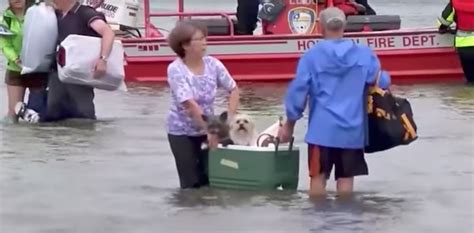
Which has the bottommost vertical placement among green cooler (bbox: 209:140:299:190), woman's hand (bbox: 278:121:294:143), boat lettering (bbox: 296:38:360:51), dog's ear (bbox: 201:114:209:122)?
boat lettering (bbox: 296:38:360:51)

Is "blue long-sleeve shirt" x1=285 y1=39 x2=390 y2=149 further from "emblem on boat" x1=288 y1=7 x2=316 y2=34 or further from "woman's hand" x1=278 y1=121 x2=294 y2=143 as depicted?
"emblem on boat" x1=288 y1=7 x2=316 y2=34

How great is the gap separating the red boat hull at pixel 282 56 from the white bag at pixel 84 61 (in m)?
5.96

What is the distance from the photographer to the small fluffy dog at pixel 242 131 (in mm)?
9274

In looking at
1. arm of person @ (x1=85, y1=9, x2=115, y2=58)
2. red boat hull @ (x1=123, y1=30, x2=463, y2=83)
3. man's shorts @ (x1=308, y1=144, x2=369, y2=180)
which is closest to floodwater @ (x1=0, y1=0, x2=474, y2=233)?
man's shorts @ (x1=308, y1=144, x2=369, y2=180)

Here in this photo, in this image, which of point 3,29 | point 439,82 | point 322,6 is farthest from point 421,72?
point 3,29

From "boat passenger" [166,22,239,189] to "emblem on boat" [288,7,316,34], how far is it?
973 centimetres

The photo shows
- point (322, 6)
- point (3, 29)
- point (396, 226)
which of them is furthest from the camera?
point (322, 6)

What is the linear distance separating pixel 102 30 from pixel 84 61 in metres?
0.37

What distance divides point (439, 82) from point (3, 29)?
7471 mm

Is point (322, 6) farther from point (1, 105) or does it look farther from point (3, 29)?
point (3, 29)

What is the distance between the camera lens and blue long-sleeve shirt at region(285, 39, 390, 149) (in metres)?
8.99

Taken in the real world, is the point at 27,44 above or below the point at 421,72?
above

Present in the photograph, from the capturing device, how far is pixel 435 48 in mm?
19203

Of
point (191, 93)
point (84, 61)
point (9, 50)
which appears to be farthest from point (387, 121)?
point (9, 50)
